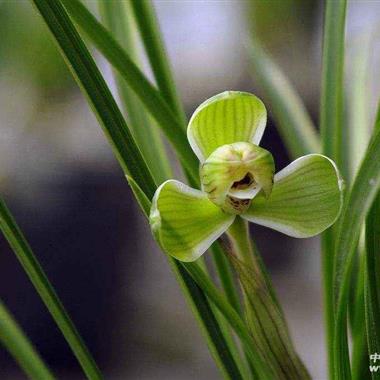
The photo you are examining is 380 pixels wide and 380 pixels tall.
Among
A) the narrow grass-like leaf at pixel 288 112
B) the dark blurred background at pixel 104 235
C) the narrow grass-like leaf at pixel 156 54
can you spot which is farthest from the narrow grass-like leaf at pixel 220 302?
the dark blurred background at pixel 104 235

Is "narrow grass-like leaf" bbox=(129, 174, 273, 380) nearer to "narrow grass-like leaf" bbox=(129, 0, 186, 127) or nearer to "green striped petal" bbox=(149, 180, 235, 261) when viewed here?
"green striped petal" bbox=(149, 180, 235, 261)

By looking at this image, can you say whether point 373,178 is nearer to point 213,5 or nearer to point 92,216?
point 92,216

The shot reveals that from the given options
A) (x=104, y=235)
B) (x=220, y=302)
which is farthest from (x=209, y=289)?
(x=104, y=235)

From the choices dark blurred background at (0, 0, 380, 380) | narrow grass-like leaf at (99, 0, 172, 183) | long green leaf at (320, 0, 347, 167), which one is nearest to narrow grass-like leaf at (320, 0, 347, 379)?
long green leaf at (320, 0, 347, 167)

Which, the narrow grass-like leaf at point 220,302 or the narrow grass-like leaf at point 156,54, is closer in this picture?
the narrow grass-like leaf at point 220,302

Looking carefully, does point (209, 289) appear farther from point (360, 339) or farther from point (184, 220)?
point (360, 339)

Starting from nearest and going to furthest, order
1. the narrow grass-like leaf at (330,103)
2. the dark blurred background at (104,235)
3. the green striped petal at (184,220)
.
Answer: the green striped petal at (184,220) → the narrow grass-like leaf at (330,103) → the dark blurred background at (104,235)

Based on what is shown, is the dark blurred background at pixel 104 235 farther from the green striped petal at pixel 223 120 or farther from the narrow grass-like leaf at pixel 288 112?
the green striped petal at pixel 223 120

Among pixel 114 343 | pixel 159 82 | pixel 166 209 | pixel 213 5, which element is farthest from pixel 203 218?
pixel 213 5
